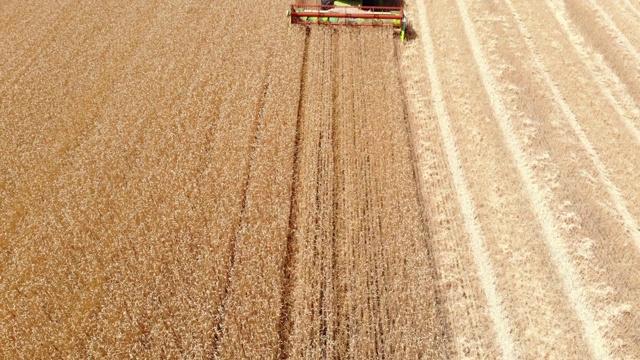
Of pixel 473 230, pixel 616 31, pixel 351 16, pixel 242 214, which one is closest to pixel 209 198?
pixel 242 214

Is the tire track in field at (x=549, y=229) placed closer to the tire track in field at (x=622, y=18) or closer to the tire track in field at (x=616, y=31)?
the tire track in field at (x=616, y=31)

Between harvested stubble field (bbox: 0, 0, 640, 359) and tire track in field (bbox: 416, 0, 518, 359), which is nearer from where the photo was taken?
harvested stubble field (bbox: 0, 0, 640, 359)

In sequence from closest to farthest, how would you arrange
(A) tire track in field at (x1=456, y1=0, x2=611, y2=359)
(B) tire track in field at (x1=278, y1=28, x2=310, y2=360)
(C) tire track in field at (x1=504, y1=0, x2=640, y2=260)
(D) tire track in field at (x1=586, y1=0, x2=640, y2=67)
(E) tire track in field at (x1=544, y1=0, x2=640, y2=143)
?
(B) tire track in field at (x1=278, y1=28, x2=310, y2=360) → (A) tire track in field at (x1=456, y1=0, x2=611, y2=359) → (C) tire track in field at (x1=504, y1=0, x2=640, y2=260) → (E) tire track in field at (x1=544, y1=0, x2=640, y2=143) → (D) tire track in field at (x1=586, y1=0, x2=640, y2=67)

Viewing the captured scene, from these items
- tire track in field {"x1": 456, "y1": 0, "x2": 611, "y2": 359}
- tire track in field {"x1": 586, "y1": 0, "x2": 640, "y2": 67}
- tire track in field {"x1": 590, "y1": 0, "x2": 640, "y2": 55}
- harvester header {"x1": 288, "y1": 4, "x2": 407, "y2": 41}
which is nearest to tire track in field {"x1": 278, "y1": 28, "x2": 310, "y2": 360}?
harvester header {"x1": 288, "y1": 4, "x2": 407, "y2": 41}

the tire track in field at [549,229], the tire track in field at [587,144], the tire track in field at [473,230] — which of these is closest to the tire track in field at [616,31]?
the tire track in field at [587,144]

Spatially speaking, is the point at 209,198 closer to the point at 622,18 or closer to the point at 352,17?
the point at 352,17

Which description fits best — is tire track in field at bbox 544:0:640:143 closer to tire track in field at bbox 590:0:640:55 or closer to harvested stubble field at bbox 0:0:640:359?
harvested stubble field at bbox 0:0:640:359

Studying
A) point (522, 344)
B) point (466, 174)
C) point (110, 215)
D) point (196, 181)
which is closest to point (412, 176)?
point (466, 174)
